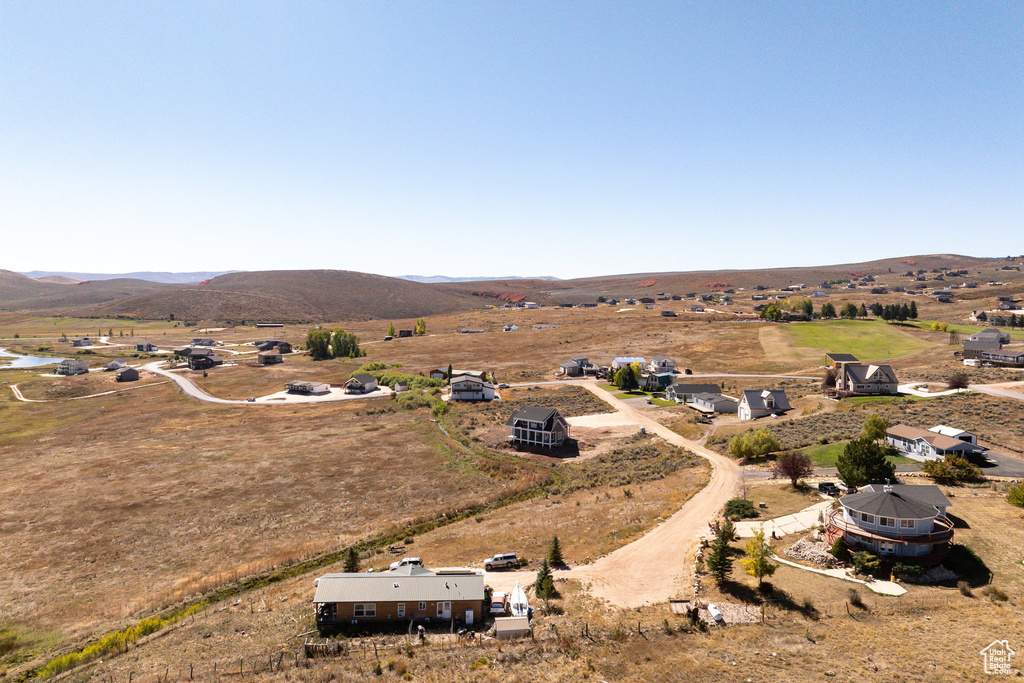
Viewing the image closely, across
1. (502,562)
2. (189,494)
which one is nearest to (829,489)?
(502,562)

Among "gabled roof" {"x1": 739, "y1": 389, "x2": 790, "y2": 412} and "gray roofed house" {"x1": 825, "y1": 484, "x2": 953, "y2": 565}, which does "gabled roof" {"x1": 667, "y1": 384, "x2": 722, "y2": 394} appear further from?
"gray roofed house" {"x1": 825, "y1": 484, "x2": 953, "y2": 565}

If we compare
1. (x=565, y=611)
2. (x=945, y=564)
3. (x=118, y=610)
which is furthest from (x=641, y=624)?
(x=118, y=610)

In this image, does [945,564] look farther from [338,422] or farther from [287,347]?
[287,347]

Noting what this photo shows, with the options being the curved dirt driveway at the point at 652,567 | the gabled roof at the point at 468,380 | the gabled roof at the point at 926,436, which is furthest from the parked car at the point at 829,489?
the gabled roof at the point at 468,380

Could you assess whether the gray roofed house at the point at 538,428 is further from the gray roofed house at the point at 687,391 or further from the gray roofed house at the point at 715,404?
the gray roofed house at the point at 687,391

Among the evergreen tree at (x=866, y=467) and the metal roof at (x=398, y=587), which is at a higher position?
the evergreen tree at (x=866, y=467)
